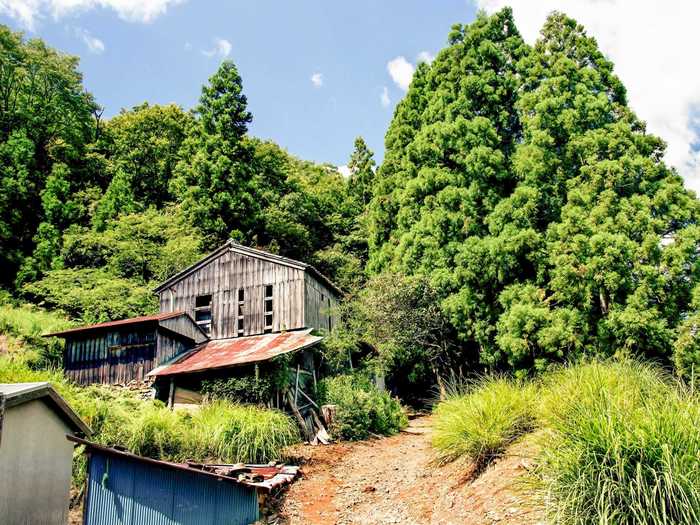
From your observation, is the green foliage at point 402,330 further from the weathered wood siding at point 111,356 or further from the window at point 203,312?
the weathered wood siding at point 111,356

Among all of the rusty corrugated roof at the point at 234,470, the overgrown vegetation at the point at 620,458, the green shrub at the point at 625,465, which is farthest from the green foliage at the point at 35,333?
the green shrub at the point at 625,465

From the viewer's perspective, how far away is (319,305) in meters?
22.8

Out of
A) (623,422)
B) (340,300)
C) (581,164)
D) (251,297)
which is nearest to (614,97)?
(581,164)

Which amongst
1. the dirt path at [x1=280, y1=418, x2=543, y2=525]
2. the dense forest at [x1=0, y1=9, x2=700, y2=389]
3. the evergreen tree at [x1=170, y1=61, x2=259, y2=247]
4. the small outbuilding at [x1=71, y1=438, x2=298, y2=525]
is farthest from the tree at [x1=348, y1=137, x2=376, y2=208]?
the small outbuilding at [x1=71, y1=438, x2=298, y2=525]

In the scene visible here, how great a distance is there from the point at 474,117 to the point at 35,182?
2668cm

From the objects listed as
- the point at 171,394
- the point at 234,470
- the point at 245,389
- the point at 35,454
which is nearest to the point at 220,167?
the point at 171,394

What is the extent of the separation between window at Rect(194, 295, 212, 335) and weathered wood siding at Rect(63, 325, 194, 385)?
11.0 feet

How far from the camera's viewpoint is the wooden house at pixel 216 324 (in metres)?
18.3

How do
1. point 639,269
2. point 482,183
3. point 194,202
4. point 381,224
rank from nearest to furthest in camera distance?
point 639,269 < point 482,183 < point 381,224 < point 194,202

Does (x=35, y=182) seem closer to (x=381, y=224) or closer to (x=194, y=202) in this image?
(x=194, y=202)

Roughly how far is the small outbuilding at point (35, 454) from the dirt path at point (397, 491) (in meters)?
4.01

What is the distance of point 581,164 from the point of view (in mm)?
19594

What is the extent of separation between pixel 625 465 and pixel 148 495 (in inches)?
283

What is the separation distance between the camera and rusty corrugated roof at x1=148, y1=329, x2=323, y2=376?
16.4m
